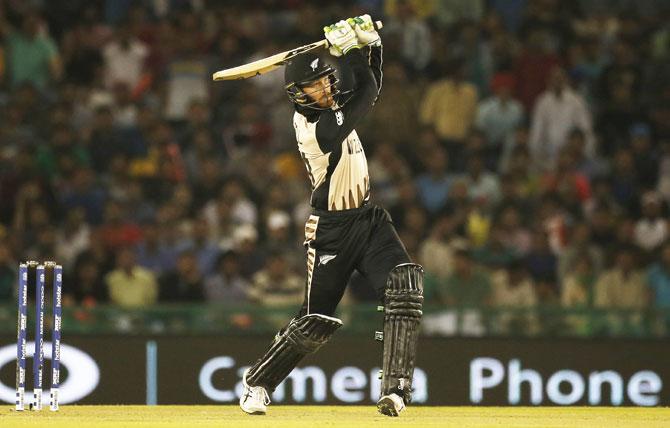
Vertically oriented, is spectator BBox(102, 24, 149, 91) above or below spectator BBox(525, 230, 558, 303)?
above

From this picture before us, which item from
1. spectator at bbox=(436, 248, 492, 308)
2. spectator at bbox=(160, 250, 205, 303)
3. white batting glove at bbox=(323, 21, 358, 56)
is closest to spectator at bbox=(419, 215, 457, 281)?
spectator at bbox=(436, 248, 492, 308)

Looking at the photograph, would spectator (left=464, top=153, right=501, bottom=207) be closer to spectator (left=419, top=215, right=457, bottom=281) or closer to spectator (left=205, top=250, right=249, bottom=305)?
spectator (left=419, top=215, right=457, bottom=281)

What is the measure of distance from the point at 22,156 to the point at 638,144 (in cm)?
585

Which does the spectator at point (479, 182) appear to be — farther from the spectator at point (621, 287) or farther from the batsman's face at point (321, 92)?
the batsman's face at point (321, 92)

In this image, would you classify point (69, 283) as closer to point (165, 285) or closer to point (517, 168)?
point (165, 285)

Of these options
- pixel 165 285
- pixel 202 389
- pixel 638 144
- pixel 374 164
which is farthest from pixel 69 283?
pixel 638 144

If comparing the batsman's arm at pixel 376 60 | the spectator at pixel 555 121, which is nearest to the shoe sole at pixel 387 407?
the batsman's arm at pixel 376 60

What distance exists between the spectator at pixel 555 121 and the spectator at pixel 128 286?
4.21 metres

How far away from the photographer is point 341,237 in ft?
25.8

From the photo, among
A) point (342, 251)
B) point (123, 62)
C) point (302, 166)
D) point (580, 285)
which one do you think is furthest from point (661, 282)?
point (123, 62)

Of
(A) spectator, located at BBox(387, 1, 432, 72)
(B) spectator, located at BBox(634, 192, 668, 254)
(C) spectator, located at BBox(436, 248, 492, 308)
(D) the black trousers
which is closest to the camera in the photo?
(D) the black trousers

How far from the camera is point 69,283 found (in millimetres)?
12406

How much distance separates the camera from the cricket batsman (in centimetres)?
767

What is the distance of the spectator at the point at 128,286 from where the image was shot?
1235cm
